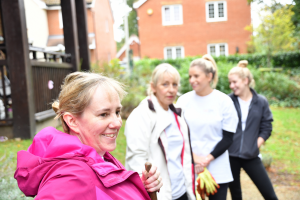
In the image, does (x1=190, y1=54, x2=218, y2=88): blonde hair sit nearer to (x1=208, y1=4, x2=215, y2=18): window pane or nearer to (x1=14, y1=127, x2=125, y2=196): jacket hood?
(x1=14, y1=127, x2=125, y2=196): jacket hood

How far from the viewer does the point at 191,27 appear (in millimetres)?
25297

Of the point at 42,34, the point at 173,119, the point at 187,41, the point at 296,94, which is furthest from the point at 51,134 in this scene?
the point at 187,41

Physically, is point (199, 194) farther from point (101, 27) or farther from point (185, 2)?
point (101, 27)

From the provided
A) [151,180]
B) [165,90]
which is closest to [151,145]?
[165,90]

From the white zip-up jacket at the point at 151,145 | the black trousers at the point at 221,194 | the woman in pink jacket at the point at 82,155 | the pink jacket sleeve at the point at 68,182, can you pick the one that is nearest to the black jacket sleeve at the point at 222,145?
the black trousers at the point at 221,194

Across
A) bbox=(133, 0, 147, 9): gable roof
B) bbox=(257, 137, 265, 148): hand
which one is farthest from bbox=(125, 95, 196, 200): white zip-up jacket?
bbox=(133, 0, 147, 9): gable roof

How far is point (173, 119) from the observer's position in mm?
2900

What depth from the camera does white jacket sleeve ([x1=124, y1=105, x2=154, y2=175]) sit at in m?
2.58

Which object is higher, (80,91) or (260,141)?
(80,91)

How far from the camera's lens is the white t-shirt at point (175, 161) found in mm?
2734

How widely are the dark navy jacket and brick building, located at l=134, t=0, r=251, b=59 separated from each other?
21.9 m

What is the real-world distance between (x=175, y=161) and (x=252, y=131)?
150 centimetres

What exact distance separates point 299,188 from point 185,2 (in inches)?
884

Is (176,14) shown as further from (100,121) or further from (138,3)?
(100,121)
